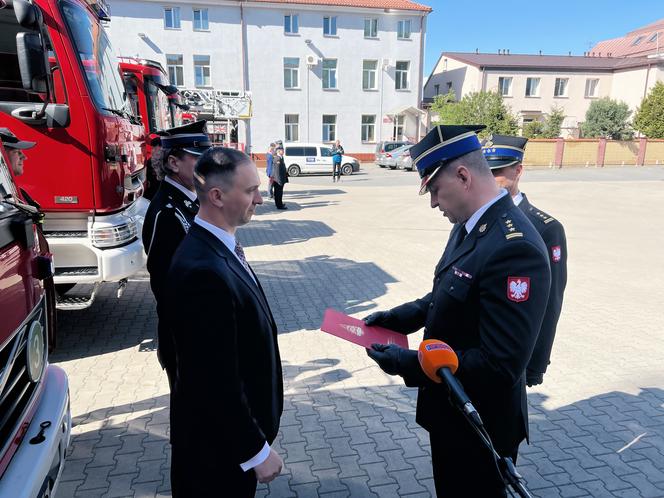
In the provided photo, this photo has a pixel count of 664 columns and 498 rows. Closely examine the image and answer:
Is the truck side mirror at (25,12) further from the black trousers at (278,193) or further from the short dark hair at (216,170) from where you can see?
the black trousers at (278,193)

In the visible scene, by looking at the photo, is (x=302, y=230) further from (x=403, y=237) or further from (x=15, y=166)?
(x=15, y=166)

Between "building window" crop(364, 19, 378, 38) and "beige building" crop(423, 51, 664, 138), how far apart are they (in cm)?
914

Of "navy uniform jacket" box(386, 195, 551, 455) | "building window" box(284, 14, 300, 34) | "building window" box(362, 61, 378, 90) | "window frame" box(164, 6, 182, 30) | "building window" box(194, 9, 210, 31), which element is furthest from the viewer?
"building window" box(362, 61, 378, 90)

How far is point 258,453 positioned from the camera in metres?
1.81

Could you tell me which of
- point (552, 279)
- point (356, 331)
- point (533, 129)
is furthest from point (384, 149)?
point (356, 331)

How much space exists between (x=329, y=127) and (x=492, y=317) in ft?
111

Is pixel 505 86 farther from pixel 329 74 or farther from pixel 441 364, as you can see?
pixel 441 364

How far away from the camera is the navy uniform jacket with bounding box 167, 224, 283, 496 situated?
5.60 feet

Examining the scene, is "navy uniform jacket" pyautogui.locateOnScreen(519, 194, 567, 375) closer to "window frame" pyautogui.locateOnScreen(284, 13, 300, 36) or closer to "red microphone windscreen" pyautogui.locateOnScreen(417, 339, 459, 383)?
"red microphone windscreen" pyautogui.locateOnScreen(417, 339, 459, 383)

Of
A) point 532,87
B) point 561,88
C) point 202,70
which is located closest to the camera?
point 202,70

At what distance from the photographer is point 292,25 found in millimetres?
32406

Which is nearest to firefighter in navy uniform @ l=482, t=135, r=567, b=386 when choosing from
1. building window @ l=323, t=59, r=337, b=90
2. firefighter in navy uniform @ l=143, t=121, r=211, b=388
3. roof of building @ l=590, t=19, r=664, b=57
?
firefighter in navy uniform @ l=143, t=121, r=211, b=388

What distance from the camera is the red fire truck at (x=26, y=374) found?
1966 millimetres

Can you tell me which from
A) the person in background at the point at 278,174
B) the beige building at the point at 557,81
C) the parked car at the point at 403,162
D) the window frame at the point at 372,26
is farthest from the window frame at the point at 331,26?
the person in background at the point at 278,174
